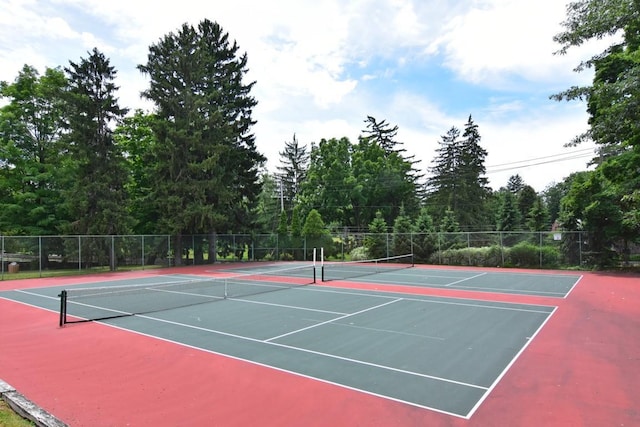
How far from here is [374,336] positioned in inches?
341

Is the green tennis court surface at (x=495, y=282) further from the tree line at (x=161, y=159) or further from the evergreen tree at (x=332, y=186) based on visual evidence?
the evergreen tree at (x=332, y=186)

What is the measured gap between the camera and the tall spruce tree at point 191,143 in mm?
30172

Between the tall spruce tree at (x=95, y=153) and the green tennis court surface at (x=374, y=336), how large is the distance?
14909 millimetres

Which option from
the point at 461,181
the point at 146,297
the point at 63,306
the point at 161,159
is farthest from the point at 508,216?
the point at 63,306

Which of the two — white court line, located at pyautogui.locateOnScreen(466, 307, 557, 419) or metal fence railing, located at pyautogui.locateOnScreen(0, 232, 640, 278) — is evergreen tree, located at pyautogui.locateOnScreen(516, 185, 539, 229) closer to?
metal fence railing, located at pyautogui.locateOnScreen(0, 232, 640, 278)

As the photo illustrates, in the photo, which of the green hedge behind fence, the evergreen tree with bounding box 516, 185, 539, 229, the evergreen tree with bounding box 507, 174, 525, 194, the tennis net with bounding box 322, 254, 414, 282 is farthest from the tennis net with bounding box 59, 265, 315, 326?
the evergreen tree with bounding box 507, 174, 525, 194

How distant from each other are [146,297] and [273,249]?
2113 centimetres

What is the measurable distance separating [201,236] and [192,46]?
1562 centimetres

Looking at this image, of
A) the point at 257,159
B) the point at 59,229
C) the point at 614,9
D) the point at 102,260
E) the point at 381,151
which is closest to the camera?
the point at 614,9

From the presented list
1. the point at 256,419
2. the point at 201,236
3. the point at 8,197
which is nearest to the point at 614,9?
the point at 256,419

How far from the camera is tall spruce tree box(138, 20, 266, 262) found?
30172 millimetres

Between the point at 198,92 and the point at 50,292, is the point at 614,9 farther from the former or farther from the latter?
the point at 198,92

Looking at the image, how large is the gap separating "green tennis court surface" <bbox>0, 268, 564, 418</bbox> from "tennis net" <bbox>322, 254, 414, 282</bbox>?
23.8ft

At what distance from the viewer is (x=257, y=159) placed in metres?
37.4
